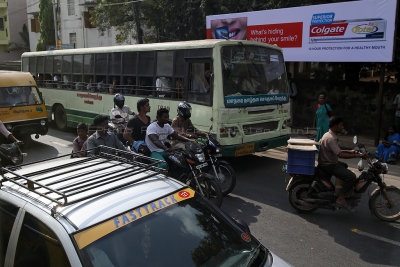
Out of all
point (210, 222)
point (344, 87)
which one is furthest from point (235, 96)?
point (344, 87)

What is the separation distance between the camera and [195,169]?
243 inches

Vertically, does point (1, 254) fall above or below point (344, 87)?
below

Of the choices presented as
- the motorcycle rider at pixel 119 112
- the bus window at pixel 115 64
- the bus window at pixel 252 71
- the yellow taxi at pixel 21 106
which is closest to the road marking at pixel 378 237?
the bus window at pixel 252 71

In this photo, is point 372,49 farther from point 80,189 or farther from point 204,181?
point 80,189

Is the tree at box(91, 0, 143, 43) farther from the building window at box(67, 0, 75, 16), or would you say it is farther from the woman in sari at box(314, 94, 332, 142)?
the woman in sari at box(314, 94, 332, 142)

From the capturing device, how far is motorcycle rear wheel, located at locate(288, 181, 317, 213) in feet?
19.3

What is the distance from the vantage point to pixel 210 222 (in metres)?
2.93

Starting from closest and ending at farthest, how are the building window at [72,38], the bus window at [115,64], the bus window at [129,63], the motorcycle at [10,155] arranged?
the motorcycle at [10,155] → the bus window at [129,63] → the bus window at [115,64] → the building window at [72,38]

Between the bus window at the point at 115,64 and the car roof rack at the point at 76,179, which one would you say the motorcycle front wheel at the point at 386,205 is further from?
the bus window at the point at 115,64

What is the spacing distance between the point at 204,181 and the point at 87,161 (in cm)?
252

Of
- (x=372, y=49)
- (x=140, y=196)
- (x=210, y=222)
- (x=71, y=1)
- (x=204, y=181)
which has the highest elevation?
(x=71, y=1)

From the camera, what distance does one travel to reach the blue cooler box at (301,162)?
223 inches

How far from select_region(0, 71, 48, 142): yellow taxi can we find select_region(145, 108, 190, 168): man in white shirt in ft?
18.2

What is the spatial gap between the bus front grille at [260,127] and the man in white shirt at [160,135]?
6.47ft
